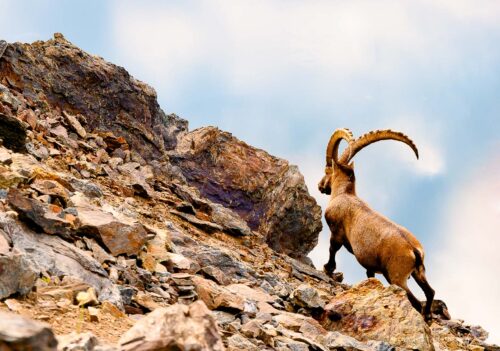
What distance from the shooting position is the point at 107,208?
402 inches

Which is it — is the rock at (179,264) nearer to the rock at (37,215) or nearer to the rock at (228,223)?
the rock at (37,215)

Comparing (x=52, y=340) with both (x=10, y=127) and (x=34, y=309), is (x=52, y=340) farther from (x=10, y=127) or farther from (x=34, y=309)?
(x=10, y=127)

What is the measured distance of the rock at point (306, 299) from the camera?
8695 mm

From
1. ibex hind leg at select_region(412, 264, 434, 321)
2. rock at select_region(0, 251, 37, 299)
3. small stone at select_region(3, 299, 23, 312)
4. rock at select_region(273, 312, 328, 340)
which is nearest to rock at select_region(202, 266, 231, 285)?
rock at select_region(273, 312, 328, 340)

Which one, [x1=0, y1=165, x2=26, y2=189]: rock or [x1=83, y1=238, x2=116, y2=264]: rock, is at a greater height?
[x1=0, y1=165, x2=26, y2=189]: rock

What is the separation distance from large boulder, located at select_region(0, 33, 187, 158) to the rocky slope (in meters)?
0.07

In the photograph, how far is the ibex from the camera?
33.5 feet

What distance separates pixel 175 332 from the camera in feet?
10.00

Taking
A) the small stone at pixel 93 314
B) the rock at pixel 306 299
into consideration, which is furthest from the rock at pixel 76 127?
the small stone at pixel 93 314

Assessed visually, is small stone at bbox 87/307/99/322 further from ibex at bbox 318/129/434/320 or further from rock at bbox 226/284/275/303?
ibex at bbox 318/129/434/320

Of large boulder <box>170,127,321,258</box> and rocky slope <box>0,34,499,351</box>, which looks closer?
rocky slope <box>0,34,499,351</box>

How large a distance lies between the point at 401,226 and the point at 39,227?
6965mm

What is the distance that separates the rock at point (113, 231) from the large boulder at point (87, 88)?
1309cm

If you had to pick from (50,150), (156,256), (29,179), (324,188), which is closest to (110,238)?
(156,256)
